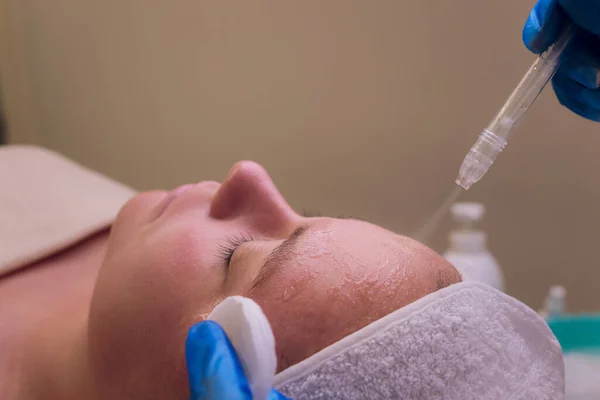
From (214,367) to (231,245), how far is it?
21 cm

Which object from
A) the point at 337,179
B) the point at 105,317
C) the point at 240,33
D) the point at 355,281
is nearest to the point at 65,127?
the point at 240,33

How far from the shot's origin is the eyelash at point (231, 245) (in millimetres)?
599

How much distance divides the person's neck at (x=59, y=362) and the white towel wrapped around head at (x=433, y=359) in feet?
1.07

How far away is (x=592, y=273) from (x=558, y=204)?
0.18 meters

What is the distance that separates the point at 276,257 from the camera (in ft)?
1.81

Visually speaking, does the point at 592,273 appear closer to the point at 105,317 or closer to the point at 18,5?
the point at 105,317

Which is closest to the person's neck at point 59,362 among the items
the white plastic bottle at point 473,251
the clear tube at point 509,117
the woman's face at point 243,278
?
the woman's face at point 243,278

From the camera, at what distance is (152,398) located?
556mm

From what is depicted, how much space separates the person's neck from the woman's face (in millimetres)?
58

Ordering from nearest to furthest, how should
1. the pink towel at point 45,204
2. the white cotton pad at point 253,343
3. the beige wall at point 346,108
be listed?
the white cotton pad at point 253,343 < the pink towel at point 45,204 < the beige wall at point 346,108

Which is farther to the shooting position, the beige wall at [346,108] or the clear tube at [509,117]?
the beige wall at [346,108]

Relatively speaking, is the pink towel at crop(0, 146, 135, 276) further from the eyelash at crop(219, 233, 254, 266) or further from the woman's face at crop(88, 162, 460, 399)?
the eyelash at crop(219, 233, 254, 266)

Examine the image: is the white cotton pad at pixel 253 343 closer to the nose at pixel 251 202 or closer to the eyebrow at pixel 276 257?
the eyebrow at pixel 276 257

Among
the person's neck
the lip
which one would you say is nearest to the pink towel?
the person's neck
